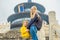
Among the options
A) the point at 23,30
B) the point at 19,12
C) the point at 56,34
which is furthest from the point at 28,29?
the point at 19,12

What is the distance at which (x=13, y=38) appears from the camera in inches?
406

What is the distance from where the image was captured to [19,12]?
31188 millimetres

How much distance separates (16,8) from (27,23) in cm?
2727

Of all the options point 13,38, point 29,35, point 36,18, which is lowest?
point 13,38

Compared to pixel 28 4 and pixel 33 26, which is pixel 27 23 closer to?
pixel 33 26

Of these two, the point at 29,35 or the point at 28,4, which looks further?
the point at 28,4

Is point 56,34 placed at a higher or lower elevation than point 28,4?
lower

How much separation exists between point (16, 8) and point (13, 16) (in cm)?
196

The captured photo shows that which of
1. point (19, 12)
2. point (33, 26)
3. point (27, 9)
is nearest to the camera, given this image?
point (33, 26)

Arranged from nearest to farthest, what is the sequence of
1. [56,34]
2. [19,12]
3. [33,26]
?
[33,26]
[56,34]
[19,12]

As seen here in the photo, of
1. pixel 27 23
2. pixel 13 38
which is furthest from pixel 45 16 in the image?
pixel 27 23

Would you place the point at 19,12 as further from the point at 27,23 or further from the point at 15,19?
the point at 27,23

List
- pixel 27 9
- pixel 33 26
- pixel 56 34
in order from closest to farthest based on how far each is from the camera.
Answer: pixel 33 26 < pixel 56 34 < pixel 27 9

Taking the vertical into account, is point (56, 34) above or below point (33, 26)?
below
